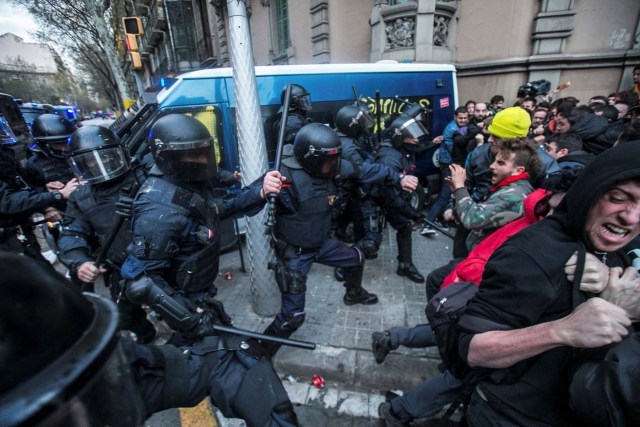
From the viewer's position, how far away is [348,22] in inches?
378

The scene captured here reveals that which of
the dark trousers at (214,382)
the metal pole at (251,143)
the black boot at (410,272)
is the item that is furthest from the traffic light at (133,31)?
the dark trousers at (214,382)

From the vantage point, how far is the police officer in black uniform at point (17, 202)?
2873mm

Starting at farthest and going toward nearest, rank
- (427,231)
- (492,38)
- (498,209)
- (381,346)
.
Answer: (492,38)
(427,231)
(381,346)
(498,209)

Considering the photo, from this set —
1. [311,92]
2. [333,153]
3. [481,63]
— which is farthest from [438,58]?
[333,153]

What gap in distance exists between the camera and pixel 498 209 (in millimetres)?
2037

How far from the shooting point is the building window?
483 inches

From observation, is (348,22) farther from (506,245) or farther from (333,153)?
(506,245)

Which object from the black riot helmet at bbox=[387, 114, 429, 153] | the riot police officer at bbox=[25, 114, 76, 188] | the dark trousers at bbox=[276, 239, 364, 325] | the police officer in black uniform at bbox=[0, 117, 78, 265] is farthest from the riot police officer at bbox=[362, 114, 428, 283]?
the riot police officer at bbox=[25, 114, 76, 188]

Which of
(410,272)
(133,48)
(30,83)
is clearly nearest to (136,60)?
(133,48)

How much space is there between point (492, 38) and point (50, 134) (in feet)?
30.2

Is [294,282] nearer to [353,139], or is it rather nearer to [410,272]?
[410,272]

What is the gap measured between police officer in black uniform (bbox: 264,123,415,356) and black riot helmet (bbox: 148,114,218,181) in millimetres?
718

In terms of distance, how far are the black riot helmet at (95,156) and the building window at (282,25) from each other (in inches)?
449

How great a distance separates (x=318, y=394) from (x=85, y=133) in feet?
9.24
